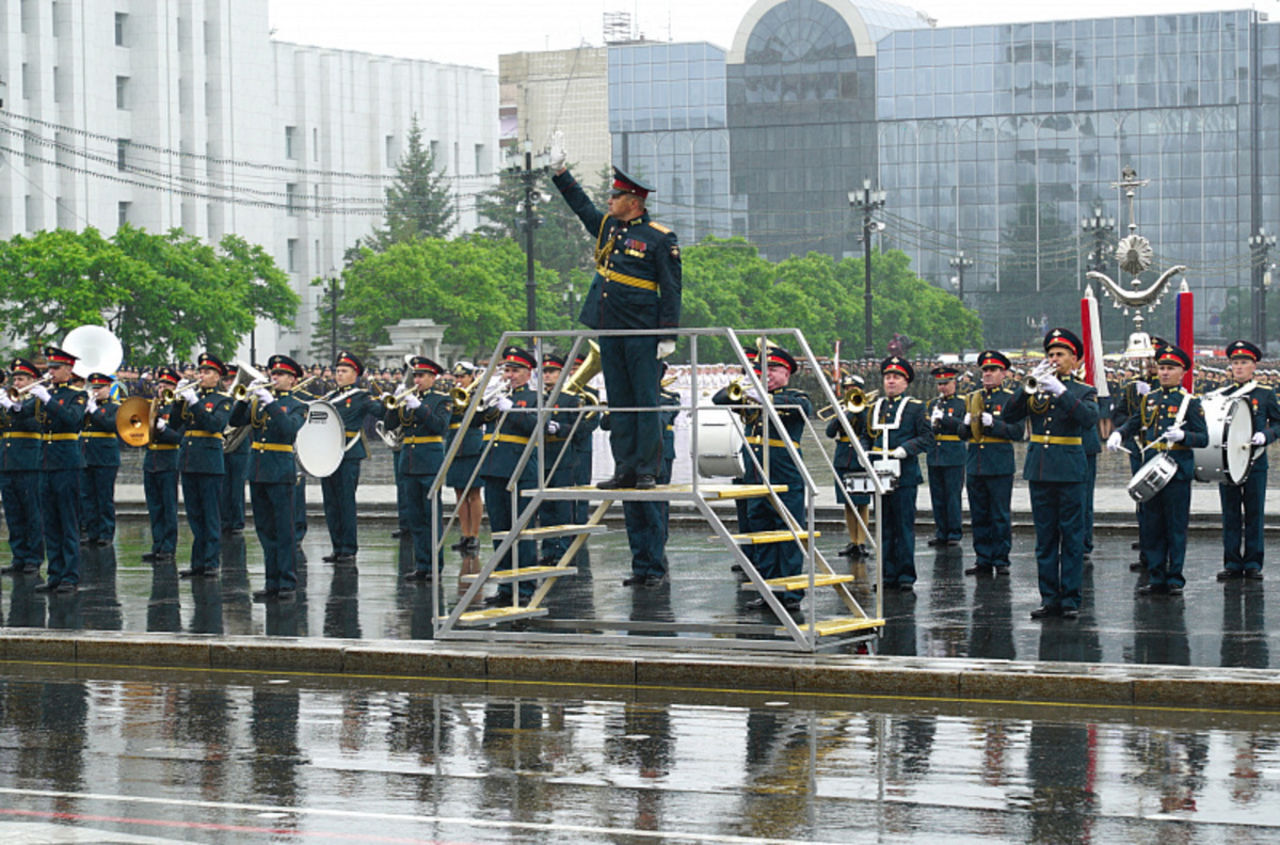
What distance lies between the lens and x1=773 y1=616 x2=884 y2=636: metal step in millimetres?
11344

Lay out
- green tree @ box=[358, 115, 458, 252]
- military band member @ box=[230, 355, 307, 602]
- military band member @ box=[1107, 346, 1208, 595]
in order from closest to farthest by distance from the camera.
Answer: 1. military band member @ box=[1107, 346, 1208, 595]
2. military band member @ box=[230, 355, 307, 602]
3. green tree @ box=[358, 115, 458, 252]

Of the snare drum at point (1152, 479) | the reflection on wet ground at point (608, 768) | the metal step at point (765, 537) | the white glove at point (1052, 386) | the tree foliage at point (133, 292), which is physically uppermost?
the tree foliage at point (133, 292)

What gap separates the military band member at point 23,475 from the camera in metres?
16.2

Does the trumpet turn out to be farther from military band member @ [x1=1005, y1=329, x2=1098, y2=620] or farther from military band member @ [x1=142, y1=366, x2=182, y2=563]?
military band member @ [x1=1005, y1=329, x2=1098, y2=620]

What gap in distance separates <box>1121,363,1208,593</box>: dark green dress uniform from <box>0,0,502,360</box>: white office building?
5719cm

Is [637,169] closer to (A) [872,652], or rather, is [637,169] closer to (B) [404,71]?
(B) [404,71]

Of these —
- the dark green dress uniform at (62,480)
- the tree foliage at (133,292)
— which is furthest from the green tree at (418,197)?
the dark green dress uniform at (62,480)

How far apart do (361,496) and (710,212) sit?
96540 millimetres

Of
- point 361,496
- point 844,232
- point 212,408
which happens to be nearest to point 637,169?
point 844,232

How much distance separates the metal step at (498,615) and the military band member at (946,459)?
15.6 feet

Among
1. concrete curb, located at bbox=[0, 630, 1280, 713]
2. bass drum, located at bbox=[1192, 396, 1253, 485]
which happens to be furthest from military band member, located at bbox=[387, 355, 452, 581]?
bass drum, located at bbox=[1192, 396, 1253, 485]

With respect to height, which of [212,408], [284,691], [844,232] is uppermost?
[844,232]

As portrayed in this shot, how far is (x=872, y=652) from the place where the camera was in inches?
458

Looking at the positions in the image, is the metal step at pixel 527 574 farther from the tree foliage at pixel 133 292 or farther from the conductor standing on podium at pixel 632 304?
the tree foliage at pixel 133 292
